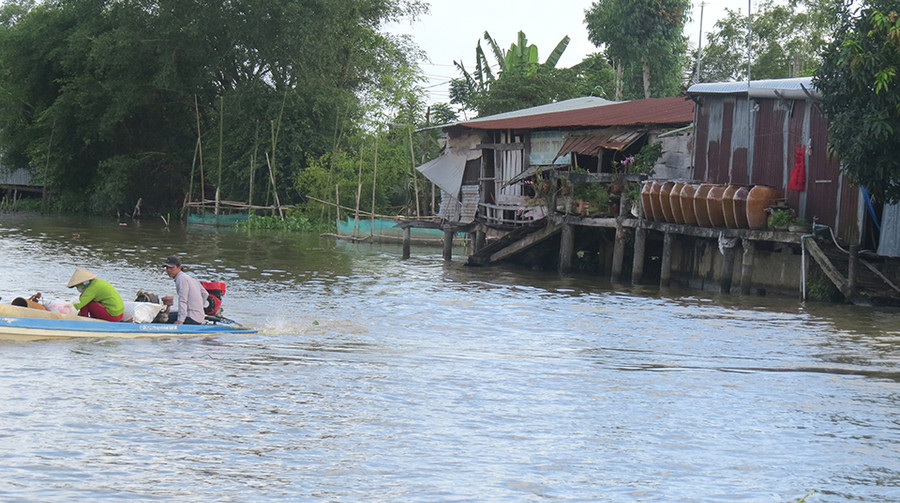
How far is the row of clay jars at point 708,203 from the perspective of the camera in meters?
21.5

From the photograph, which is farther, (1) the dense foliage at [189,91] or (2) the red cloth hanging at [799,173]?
(1) the dense foliage at [189,91]

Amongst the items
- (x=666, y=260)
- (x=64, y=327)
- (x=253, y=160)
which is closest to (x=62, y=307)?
(x=64, y=327)

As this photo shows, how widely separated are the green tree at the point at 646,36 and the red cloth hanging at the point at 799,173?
27.1 meters

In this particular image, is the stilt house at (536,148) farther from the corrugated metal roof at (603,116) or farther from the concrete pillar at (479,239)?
the concrete pillar at (479,239)

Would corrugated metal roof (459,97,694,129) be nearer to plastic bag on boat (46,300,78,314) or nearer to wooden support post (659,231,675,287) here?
wooden support post (659,231,675,287)

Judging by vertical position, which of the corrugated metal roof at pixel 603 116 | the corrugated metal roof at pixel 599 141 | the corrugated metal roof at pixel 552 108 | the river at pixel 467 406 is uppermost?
the corrugated metal roof at pixel 552 108

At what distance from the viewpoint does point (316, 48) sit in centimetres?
4775

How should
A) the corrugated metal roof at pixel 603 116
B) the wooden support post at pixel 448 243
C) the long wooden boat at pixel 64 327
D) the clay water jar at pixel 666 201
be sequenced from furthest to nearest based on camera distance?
1. the wooden support post at pixel 448 243
2. the corrugated metal roof at pixel 603 116
3. the clay water jar at pixel 666 201
4. the long wooden boat at pixel 64 327

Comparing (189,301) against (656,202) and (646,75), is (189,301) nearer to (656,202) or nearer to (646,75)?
(656,202)

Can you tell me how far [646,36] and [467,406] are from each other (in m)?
41.9

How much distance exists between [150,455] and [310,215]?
39.9 metres

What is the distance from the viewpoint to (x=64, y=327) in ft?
46.1

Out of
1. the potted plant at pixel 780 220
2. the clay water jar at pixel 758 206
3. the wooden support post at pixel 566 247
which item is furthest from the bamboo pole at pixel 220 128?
the potted plant at pixel 780 220

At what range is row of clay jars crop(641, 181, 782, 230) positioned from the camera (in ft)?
70.7
